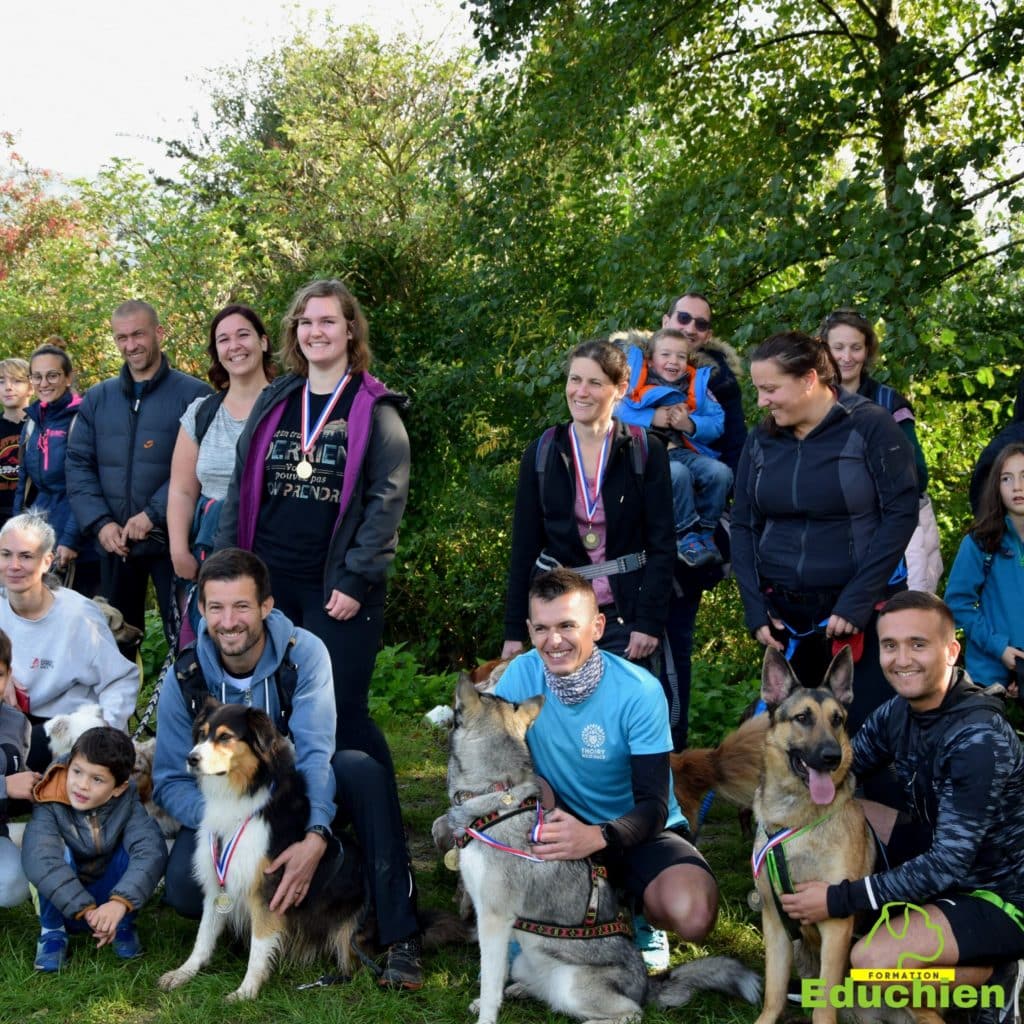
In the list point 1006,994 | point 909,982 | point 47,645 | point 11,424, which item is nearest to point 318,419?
point 47,645

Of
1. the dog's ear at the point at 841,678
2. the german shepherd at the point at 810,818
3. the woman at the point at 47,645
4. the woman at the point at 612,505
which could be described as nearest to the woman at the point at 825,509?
the woman at the point at 612,505

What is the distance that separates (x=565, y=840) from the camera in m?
3.35

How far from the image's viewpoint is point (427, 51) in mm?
14531

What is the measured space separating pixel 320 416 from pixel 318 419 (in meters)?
0.02

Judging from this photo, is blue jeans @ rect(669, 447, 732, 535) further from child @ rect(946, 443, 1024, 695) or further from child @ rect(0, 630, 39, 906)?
child @ rect(0, 630, 39, 906)

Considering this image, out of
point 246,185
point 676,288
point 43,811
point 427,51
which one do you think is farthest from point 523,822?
point 427,51

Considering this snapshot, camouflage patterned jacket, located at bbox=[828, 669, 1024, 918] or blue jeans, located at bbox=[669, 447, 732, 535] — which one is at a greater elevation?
blue jeans, located at bbox=[669, 447, 732, 535]

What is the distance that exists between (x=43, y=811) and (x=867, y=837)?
274cm

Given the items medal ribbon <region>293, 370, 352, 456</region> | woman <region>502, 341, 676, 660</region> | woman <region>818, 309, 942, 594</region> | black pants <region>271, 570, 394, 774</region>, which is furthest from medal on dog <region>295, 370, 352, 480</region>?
woman <region>818, 309, 942, 594</region>

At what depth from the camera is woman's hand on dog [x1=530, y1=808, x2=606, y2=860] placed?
3.35 metres

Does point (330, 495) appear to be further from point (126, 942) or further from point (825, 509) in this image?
point (825, 509)

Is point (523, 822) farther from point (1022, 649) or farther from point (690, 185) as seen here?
point (690, 185)

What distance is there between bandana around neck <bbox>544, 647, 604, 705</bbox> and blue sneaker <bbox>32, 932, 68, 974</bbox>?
1.88 metres

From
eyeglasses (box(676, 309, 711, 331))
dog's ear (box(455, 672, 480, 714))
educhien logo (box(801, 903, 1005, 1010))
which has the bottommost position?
educhien logo (box(801, 903, 1005, 1010))
